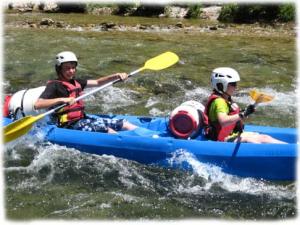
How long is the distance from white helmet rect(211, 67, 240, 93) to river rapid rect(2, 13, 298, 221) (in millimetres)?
798

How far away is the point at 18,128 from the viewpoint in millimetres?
5863

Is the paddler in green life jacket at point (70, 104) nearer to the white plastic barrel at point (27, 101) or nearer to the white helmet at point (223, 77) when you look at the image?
the white plastic barrel at point (27, 101)

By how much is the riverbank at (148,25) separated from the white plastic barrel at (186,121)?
10452 mm

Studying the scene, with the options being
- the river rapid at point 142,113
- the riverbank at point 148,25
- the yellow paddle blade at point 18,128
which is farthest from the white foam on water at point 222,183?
the riverbank at point 148,25

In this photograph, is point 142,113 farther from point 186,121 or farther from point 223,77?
point 223,77

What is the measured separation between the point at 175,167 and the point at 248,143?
811 millimetres

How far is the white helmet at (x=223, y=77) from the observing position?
18.2ft

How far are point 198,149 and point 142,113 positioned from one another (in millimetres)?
2689

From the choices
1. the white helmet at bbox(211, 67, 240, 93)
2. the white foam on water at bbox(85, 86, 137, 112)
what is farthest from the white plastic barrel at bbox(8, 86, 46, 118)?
the white foam on water at bbox(85, 86, 137, 112)

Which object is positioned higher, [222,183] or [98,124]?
[98,124]

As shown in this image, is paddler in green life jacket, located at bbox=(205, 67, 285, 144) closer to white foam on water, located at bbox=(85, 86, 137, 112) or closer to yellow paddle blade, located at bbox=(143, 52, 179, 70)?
yellow paddle blade, located at bbox=(143, 52, 179, 70)

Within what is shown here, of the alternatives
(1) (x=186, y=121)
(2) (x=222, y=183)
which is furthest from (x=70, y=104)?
(2) (x=222, y=183)

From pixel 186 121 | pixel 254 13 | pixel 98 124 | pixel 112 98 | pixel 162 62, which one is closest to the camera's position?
pixel 186 121

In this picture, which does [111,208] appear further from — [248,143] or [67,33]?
[67,33]
